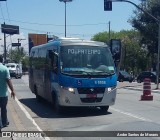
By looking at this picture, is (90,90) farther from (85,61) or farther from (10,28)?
(10,28)

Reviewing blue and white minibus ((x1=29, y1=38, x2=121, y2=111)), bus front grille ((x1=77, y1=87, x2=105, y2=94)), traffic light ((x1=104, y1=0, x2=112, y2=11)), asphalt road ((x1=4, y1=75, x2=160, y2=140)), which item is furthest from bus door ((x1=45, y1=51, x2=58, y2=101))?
traffic light ((x1=104, y1=0, x2=112, y2=11))

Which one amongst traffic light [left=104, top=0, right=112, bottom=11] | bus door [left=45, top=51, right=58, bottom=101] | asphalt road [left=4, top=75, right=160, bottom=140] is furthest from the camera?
traffic light [left=104, top=0, right=112, bottom=11]

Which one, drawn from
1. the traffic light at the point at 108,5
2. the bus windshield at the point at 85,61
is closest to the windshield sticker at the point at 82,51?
the bus windshield at the point at 85,61

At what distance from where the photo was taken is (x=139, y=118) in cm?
1427

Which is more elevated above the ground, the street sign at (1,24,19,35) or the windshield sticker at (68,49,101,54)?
the street sign at (1,24,19,35)

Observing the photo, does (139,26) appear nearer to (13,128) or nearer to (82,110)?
(82,110)

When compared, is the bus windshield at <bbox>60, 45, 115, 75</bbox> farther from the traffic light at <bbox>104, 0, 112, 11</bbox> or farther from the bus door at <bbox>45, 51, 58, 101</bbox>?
the traffic light at <bbox>104, 0, 112, 11</bbox>

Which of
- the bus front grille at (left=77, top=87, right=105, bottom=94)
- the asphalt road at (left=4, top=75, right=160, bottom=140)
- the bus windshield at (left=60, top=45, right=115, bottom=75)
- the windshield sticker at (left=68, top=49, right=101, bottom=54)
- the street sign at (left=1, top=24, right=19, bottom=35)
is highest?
the street sign at (left=1, top=24, right=19, bottom=35)

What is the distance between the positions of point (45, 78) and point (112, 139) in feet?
28.8

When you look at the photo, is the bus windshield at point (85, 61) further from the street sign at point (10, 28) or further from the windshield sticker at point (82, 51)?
the street sign at point (10, 28)

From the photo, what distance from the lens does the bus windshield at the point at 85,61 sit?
15641mm

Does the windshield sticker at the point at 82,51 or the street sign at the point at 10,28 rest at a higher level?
the street sign at the point at 10,28

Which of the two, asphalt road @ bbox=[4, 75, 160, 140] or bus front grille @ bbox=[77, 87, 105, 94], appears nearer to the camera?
asphalt road @ bbox=[4, 75, 160, 140]

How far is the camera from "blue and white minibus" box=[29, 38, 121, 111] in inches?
603
